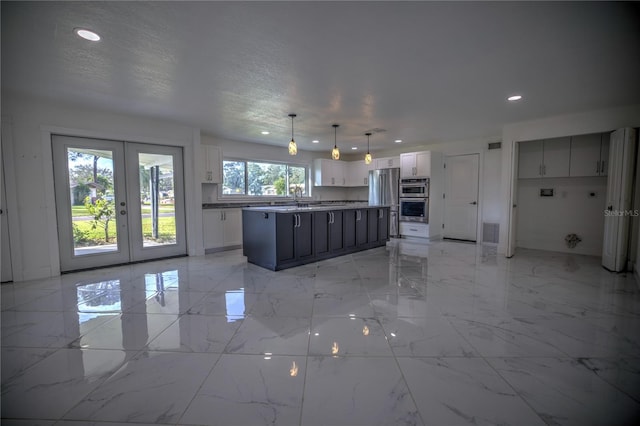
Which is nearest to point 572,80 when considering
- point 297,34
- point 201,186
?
point 297,34

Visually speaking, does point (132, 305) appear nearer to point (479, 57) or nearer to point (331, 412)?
point (331, 412)

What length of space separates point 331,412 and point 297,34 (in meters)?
2.57

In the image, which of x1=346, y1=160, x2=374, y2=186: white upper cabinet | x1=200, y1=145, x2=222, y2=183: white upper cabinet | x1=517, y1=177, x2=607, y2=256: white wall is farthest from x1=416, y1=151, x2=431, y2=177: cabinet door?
x1=200, y1=145, x2=222, y2=183: white upper cabinet

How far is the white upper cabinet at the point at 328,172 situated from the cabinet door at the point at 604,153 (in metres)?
5.45

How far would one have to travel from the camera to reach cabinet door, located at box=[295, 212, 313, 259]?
14.7ft

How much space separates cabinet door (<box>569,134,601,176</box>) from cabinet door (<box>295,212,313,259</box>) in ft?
16.1

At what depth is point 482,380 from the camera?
1758mm

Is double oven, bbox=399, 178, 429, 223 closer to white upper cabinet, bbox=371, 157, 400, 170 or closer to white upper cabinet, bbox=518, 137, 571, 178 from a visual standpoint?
white upper cabinet, bbox=371, 157, 400, 170

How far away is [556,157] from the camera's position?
17.6 feet

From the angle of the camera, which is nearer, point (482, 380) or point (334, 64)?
point (482, 380)

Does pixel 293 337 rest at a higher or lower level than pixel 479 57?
lower

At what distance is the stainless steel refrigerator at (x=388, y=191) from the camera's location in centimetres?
720

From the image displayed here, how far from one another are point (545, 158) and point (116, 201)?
775 cm

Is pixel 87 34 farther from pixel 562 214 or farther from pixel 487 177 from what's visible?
pixel 562 214
